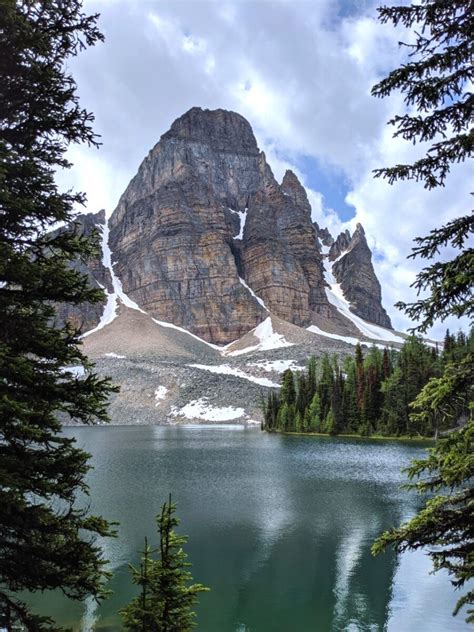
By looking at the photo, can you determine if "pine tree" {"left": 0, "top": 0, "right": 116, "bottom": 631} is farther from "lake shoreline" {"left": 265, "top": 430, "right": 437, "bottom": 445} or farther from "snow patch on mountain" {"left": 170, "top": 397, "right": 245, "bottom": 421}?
"snow patch on mountain" {"left": 170, "top": 397, "right": 245, "bottom": 421}

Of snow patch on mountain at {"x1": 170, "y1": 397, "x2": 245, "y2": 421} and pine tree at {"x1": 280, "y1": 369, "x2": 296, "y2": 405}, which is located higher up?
pine tree at {"x1": 280, "y1": 369, "x2": 296, "y2": 405}

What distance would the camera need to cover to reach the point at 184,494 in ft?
138

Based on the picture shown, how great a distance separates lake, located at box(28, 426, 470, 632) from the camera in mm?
19125

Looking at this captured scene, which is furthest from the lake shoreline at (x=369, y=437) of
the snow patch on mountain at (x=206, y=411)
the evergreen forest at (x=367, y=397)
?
the snow patch on mountain at (x=206, y=411)

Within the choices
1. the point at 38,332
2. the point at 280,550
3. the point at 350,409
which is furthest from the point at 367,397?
the point at 38,332

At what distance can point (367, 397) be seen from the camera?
114m

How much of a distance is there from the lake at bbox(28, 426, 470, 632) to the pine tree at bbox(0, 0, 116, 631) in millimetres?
1085

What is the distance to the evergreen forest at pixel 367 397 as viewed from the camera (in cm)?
10738

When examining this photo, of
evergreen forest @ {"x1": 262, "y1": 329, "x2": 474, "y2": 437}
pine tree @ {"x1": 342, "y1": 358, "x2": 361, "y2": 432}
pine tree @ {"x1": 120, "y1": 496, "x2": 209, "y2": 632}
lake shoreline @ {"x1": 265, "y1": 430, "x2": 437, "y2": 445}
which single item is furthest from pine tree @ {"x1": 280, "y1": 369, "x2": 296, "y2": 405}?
pine tree @ {"x1": 120, "y1": 496, "x2": 209, "y2": 632}

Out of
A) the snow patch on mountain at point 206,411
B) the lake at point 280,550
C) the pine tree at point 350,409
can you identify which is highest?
the pine tree at point 350,409

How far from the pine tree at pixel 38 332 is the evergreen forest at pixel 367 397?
100 m

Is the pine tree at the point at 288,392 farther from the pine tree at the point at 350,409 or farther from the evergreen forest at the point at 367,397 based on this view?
the pine tree at the point at 350,409

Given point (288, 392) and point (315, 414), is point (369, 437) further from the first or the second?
point (288, 392)

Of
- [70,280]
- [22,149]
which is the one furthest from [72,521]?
[22,149]
